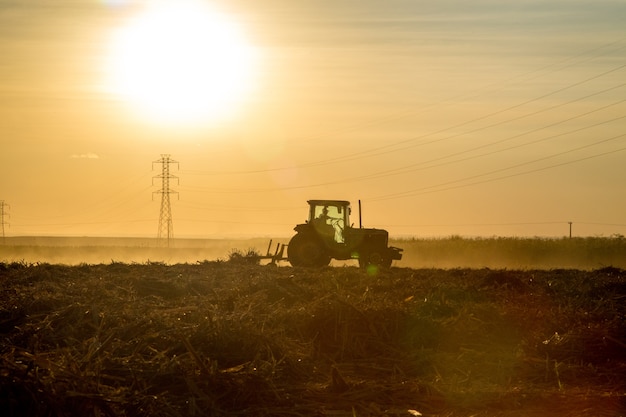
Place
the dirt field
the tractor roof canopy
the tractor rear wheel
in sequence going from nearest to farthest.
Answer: the dirt field → the tractor roof canopy → the tractor rear wheel

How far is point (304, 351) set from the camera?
13172 mm

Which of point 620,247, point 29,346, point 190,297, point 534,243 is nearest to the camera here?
point 29,346

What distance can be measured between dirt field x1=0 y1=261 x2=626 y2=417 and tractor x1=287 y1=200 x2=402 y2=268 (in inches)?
454

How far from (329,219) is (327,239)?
73cm

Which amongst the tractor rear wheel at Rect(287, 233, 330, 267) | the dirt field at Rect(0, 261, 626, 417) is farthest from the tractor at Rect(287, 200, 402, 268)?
the dirt field at Rect(0, 261, 626, 417)

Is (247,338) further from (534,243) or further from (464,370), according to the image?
(534,243)

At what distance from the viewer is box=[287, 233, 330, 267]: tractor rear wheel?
31.8m

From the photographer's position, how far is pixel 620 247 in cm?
5134

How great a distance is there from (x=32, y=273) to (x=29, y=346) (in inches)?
470

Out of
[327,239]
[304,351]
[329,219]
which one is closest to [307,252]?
[327,239]

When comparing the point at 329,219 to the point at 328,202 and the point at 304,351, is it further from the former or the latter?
the point at 304,351

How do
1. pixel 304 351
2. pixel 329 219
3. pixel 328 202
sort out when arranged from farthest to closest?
pixel 329 219, pixel 328 202, pixel 304 351

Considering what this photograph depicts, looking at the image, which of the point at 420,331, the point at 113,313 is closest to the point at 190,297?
the point at 113,313

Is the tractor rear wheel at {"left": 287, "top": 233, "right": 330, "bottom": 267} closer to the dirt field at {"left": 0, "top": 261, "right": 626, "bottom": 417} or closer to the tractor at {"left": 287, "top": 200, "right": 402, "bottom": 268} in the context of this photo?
the tractor at {"left": 287, "top": 200, "right": 402, "bottom": 268}
